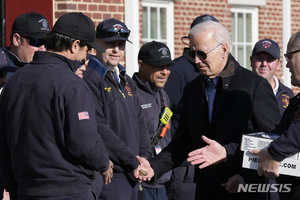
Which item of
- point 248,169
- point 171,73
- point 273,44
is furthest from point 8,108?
point 273,44

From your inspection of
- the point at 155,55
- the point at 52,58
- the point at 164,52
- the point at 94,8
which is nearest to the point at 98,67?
the point at 52,58

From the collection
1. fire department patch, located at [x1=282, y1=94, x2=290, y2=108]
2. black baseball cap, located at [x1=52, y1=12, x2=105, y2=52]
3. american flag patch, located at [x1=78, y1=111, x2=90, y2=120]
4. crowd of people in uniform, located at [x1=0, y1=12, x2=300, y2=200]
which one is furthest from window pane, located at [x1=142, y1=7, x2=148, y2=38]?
american flag patch, located at [x1=78, y1=111, x2=90, y2=120]

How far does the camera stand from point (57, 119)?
3650 mm

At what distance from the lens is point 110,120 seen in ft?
15.7

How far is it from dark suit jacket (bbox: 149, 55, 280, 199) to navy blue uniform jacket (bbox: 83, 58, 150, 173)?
700mm

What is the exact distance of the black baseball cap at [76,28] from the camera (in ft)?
13.1

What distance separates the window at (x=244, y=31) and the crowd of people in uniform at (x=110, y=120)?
6.57 m

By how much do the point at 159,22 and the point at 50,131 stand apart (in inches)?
274

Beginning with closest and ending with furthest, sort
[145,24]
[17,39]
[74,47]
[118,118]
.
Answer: [74,47], [118,118], [17,39], [145,24]

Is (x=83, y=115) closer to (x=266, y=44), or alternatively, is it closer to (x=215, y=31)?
(x=215, y=31)

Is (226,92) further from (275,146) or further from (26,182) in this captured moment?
(26,182)

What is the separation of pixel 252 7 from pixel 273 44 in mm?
4949

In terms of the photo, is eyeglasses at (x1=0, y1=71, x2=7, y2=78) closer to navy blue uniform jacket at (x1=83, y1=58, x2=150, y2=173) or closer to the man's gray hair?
navy blue uniform jacket at (x1=83, y1=58, x2=150, y2=173)

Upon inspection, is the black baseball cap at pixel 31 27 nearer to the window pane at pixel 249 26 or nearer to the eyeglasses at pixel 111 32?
the eyeglasses at pixel 111 32
